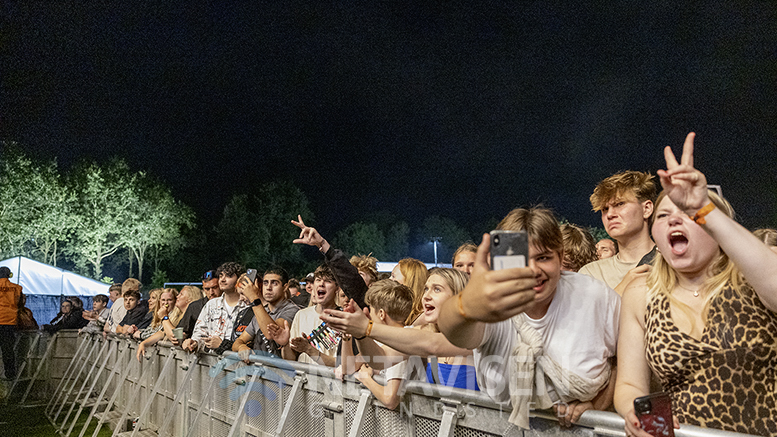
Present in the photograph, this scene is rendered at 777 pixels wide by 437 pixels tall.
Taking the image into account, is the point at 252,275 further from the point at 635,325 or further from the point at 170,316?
the point at 170,316

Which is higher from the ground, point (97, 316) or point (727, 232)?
point (727, 232)

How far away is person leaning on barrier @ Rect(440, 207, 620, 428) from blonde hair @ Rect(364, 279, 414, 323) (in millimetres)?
1566

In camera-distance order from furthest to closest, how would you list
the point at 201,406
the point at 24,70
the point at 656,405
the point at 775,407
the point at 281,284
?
the point at 24,70 → the point at 281,284 → the point at 201,406 → the point at 775,407 → the point at 656,405

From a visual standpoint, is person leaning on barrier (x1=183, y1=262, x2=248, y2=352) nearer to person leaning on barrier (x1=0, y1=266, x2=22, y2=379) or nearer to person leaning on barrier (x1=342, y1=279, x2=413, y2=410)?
person leaning on barrier (x1=342, y1=279, x2=413, y2=410)

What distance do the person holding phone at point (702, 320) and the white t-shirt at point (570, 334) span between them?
0.32ft

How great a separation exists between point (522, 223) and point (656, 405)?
2.75 feet

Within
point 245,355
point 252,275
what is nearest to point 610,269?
point 252,275

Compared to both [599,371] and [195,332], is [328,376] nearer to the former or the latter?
[599,371]

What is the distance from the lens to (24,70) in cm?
4019

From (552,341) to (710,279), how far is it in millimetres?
647

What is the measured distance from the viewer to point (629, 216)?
3.86 meters

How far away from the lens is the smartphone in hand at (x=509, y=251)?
56.5 inches

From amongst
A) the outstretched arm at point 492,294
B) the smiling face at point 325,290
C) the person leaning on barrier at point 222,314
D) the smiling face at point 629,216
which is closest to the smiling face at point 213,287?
the person leaning on barrier at point 222,314

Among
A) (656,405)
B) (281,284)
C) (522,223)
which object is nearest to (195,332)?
(281,284)
